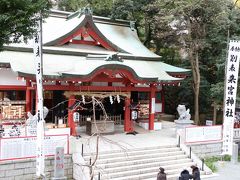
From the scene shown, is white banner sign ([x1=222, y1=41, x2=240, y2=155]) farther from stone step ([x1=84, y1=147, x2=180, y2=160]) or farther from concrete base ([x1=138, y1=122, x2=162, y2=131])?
concrete base ([x1=138, y1=122, x2=162, y2=131])

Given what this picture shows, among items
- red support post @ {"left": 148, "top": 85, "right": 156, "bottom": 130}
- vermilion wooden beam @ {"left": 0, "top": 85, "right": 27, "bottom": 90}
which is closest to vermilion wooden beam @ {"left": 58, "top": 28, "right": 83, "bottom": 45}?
vermilion wooden beam @ {"left": 0, "top": 85, "right": 27, "bottom": 90}

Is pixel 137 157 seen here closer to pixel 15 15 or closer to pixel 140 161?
pixel 140 161

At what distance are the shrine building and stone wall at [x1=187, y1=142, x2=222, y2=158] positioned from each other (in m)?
4.07

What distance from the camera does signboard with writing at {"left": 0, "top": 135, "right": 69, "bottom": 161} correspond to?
1277 centimetres

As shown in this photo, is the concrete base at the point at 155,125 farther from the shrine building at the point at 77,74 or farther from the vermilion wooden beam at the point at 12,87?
the vermilion wooden beam at the point at 12,87

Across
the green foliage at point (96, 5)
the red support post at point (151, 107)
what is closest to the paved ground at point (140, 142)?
the red support post at point (151, 107)

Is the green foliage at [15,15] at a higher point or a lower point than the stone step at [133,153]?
higher

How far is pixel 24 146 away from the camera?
13188 mm

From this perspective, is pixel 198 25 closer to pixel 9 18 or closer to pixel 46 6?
pixel 46 6

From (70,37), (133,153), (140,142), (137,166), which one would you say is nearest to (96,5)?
(70,37)

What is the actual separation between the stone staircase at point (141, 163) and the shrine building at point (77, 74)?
291 cm

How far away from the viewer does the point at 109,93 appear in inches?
725

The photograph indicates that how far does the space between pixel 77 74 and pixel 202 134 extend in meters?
7.20

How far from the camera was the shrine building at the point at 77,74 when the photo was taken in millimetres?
17219
